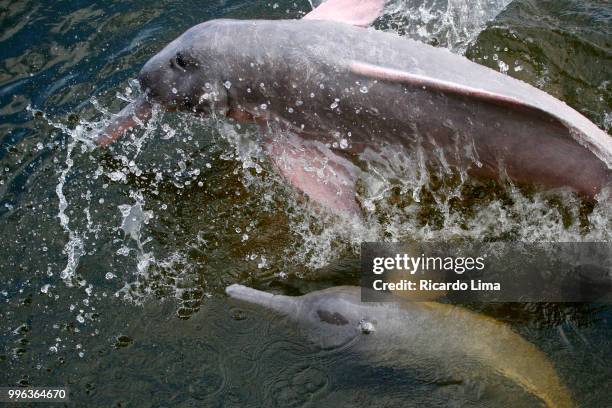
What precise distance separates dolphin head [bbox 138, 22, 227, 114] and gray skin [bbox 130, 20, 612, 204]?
11 mm

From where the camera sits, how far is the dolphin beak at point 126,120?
7240 mm

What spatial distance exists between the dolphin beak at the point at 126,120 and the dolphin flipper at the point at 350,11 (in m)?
2.02

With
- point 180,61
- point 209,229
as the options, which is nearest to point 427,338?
point 209,229

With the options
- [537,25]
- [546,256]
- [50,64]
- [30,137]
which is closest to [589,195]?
[546,256]

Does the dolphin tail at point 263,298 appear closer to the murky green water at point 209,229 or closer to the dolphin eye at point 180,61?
the murky green water at point 209,229

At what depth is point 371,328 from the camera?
5074 millimetres

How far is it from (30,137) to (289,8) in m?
3.57

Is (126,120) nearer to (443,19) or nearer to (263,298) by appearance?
(263,298)

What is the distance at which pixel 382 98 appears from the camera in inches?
235

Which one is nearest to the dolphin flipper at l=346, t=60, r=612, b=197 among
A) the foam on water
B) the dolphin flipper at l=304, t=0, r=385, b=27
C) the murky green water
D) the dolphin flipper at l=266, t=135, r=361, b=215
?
the foam on water

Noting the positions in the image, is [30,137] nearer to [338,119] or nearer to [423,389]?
[338,119]

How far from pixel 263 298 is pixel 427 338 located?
1.39 m

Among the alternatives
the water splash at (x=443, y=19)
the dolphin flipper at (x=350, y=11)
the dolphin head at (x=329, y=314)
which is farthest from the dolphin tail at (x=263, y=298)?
the water splash at (x=443, y=19)

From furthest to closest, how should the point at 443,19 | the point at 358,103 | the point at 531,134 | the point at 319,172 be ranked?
the point at 443,19
the point at 319,172
the point at 358,103
the point at 531,134
